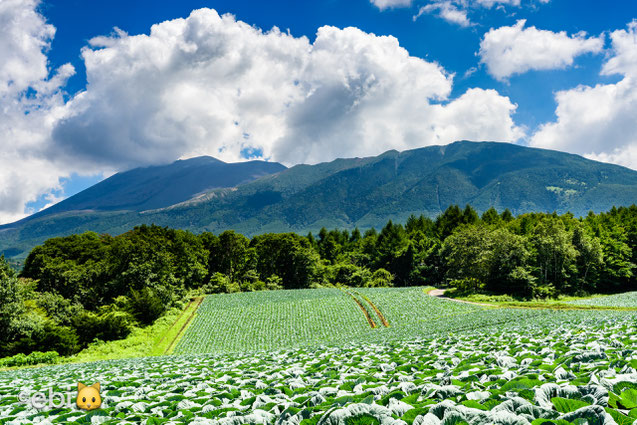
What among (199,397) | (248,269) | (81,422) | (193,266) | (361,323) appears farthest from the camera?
(248,269)

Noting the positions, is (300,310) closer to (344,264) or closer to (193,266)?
(193,266)

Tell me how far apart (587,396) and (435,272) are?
88133 mm

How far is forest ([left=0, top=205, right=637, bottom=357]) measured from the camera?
37.1m

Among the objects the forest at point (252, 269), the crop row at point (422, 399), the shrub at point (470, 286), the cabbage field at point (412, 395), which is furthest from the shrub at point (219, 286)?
the crop row at point (422, 399)

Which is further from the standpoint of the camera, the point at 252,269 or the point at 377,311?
the point at 252,269

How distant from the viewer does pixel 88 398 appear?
658 cm

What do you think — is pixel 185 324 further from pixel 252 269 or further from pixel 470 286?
pixel 470 286

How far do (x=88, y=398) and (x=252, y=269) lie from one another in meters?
76.8

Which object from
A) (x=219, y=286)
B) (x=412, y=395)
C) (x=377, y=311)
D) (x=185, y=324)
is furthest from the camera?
(x=219, y=286)

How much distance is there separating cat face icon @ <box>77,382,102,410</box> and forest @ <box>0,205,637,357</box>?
1366 inches

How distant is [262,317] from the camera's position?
46.6 metres

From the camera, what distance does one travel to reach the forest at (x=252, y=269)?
122 feet

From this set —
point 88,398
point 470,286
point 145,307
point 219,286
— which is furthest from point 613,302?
point 219,286

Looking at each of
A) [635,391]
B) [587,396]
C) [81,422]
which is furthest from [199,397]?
[635,391]
